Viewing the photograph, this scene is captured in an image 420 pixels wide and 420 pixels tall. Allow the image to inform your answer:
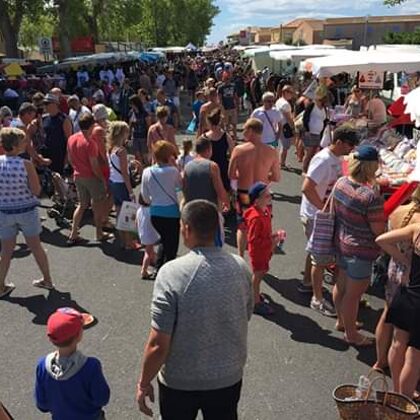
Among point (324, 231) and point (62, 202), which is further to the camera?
point (62, 202)

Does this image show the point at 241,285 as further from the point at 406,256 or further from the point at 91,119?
the point at 91,119

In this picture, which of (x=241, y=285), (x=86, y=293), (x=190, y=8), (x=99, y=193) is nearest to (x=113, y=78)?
(x=99, y=193)

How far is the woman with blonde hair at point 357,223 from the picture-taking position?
3.94m

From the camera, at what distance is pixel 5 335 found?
477 centimetres

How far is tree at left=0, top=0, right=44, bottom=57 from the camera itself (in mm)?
34125

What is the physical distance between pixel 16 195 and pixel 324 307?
10.5 feet

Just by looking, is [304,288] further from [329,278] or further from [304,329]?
[304,329]

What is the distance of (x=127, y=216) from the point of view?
6.41 m

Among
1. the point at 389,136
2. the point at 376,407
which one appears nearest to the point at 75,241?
the point at 389,136

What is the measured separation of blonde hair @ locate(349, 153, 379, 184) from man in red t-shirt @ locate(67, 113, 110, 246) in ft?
11.6

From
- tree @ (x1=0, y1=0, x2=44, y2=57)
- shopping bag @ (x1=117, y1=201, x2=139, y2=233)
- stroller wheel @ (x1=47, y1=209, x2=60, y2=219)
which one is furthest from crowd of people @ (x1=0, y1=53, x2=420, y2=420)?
tree @ (x1=0, y1=0, x2=44, y2=57)

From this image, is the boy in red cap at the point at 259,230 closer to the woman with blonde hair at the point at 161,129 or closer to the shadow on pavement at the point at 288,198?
the woman with blonde hair at the point at 161,129

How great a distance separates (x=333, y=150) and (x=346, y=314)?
1.49 metres

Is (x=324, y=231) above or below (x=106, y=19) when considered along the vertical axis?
below
